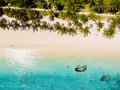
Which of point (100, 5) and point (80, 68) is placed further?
point (100, 5)

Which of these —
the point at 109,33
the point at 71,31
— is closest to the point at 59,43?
the point at 71,31

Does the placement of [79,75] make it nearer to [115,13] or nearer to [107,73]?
[107,73]

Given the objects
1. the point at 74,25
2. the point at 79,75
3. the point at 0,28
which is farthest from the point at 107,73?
the point at 0,28

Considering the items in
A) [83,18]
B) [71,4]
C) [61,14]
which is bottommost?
[83,18]

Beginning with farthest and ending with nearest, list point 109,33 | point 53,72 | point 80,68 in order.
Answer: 1. point 109,33
2. point 80,68
3. point 53,72

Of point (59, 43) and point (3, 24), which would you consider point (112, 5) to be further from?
point (3, 24)

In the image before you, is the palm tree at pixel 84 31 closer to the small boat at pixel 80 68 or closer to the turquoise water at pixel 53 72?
the turquoise water at pixel 53 72

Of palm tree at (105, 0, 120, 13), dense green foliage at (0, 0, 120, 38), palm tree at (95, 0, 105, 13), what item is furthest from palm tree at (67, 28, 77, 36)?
palm tree at (105, 0, 120, 13)

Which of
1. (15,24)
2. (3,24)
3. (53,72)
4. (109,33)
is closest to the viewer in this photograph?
(53,72)
